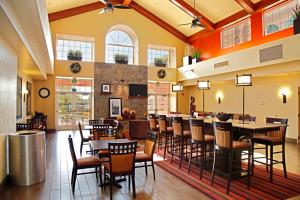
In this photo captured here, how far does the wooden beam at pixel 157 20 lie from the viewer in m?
11.9

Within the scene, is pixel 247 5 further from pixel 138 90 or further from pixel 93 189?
pixel 93 189

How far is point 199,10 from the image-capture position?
34.2ft

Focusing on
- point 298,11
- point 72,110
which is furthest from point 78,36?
point 298,11

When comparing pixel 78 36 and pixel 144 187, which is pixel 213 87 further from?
pixel 144 187

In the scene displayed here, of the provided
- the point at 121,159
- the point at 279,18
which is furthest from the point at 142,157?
the point at 279,18

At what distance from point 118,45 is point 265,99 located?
785cm

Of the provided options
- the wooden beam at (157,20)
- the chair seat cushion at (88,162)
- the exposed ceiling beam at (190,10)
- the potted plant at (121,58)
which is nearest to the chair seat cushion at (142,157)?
the chair seat cushion at (88,162)

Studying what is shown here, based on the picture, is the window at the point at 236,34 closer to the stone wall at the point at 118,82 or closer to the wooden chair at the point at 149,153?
the stone wall at the point at 118,82

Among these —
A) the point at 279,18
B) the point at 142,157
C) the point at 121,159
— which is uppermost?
the point at 279,18

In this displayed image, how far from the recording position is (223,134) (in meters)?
3.60

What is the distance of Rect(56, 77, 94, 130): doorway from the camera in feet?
36.0

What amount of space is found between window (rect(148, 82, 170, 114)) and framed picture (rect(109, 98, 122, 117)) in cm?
195

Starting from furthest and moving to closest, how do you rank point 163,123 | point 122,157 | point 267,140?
1. point 163,123
2. point 267,140
3. point 122,157

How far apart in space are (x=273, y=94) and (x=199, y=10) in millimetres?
5124
